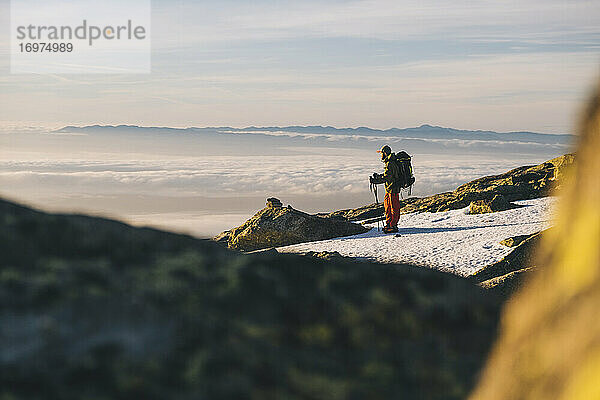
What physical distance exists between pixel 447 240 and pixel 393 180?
358 centimetres

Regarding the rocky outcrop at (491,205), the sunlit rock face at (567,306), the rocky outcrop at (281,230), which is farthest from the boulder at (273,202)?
the sunlit rock face at (567,306)


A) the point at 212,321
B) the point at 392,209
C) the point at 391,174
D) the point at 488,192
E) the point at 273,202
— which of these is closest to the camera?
the point at 212,321

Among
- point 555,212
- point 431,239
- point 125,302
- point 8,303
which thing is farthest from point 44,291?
point 431,239

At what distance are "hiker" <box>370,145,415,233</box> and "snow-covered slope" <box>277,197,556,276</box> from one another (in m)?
0.50

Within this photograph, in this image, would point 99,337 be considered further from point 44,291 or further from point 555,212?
point 555,212

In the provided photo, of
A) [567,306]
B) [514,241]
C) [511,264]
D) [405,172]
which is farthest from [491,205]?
[567,306]

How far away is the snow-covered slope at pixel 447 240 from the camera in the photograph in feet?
52.1

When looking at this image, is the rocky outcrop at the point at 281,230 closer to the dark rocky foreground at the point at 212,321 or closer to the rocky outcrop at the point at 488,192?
the rocky outcrop at the point at 488,192

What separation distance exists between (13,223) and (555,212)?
196cm

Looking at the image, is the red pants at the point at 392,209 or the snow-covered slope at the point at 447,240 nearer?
the snow-covered slope at the point at 447,240

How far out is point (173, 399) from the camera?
5.49ft

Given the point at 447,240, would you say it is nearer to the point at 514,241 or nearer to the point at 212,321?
the point at 514,241

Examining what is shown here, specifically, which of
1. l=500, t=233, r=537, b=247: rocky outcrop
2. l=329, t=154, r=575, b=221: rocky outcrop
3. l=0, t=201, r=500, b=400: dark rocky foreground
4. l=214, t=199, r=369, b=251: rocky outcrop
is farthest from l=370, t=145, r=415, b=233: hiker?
l=0, t=201, r=500, b=400: dark rocky foreground

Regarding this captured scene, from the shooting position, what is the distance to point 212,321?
1.91 m
